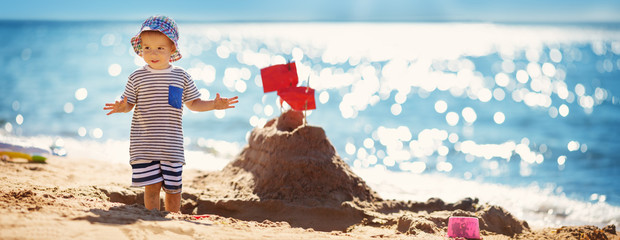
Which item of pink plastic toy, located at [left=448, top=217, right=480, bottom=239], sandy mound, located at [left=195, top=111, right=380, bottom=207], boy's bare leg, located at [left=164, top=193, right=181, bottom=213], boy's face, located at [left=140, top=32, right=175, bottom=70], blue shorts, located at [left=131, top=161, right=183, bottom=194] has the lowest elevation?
pink plastic toy, located at [left=448, top=217, right=480, bottom=239]

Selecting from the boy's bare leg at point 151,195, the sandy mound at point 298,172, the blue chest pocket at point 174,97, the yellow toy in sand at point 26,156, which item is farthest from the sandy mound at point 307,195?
the yellow toy in sand at point 26,156

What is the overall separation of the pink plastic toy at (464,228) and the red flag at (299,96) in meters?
1.60

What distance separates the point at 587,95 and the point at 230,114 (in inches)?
362

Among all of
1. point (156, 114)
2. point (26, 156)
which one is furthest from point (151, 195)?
point (26, 156)

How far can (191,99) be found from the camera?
158 inches

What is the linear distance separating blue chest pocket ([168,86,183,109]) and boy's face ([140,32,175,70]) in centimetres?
17

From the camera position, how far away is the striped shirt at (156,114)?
383cm

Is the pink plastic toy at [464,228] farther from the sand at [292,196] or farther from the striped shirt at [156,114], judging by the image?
the striped shirt at [156,114]

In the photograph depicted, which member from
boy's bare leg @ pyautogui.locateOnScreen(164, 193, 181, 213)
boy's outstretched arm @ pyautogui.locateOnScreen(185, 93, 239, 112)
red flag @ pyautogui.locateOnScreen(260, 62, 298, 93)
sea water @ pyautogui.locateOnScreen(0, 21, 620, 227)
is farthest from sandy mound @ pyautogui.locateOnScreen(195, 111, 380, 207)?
boy's outstretched arm @ pyautogui.locateOnScreen(185, 93, 239, 112)

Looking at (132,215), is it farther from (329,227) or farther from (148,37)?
(329,227)

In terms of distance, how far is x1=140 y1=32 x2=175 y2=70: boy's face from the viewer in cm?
380

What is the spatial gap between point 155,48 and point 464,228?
2.14 meters

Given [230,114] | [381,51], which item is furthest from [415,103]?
[381,51]

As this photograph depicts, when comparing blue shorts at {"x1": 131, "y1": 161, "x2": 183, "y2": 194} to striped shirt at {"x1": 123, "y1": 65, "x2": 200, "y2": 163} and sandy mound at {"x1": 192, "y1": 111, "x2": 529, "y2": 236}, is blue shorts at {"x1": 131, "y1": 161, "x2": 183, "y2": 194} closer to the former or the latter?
striped shirt at {"x1": 123, "y1": 65, "x2": 200, "y2": 163}
